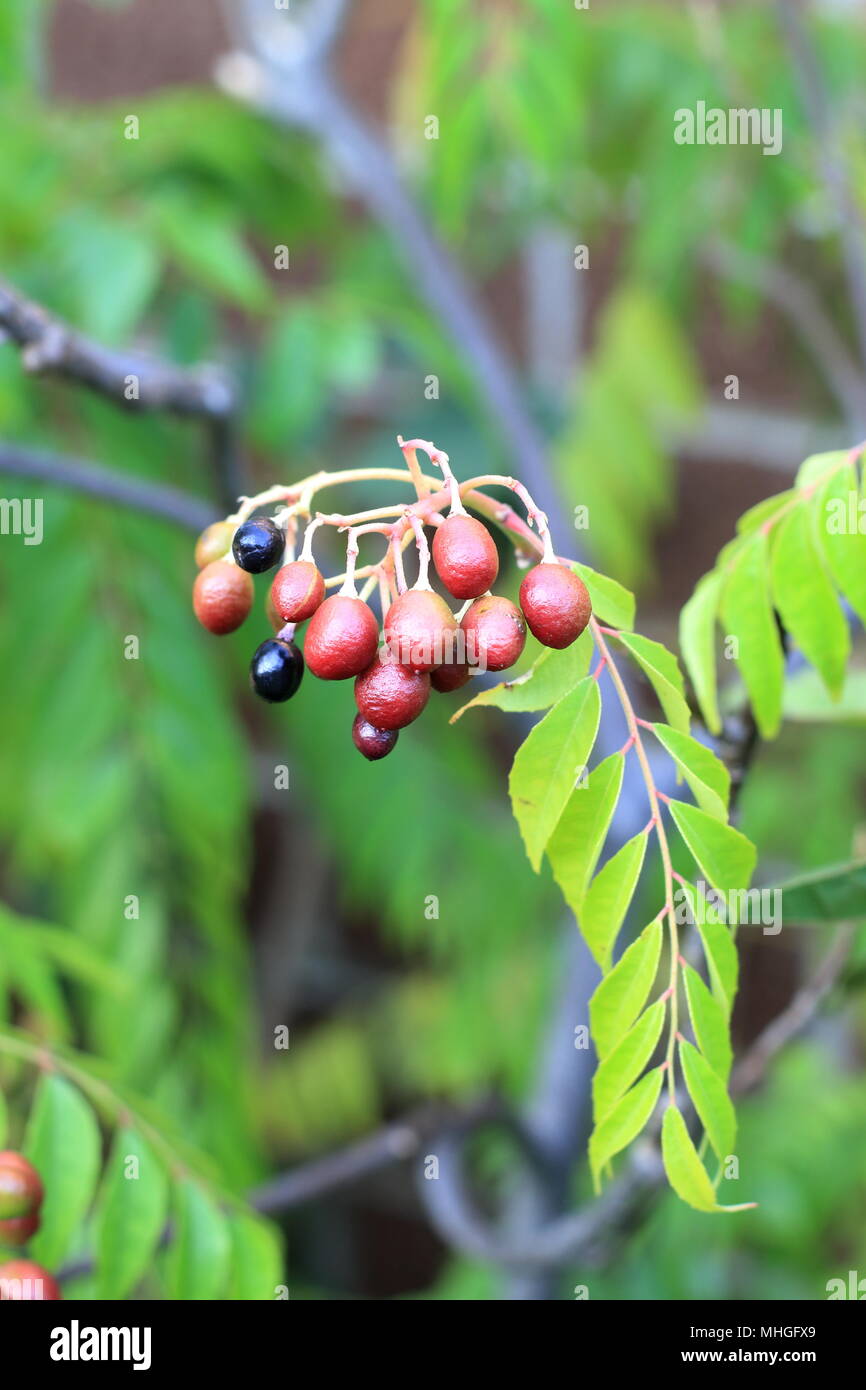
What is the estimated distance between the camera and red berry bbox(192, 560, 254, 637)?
34cm

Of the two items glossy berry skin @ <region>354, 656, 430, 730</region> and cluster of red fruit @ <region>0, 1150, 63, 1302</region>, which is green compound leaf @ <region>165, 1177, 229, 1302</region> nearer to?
cluster of red fruit @ <region>0, 1150, 63, 1302</region>

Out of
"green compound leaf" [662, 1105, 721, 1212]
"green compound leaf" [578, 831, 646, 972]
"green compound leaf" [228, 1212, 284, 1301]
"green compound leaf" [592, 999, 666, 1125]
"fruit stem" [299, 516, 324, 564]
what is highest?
"fruit stem" [299, 516, 324, 564]

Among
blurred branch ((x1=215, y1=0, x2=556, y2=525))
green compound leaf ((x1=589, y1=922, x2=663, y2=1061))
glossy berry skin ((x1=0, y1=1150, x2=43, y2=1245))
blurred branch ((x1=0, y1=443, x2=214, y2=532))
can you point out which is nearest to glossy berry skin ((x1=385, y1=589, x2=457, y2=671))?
green compound leaf ((x1=589, y1=922, x2=663, y2=1061))

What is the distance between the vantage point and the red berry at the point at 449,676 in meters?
0.31

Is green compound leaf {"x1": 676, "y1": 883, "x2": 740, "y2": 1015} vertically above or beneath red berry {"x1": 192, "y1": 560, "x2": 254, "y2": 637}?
beneath

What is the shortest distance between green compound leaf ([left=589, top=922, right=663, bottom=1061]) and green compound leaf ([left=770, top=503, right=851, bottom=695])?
103 mm

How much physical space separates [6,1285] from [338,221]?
1.08 meters

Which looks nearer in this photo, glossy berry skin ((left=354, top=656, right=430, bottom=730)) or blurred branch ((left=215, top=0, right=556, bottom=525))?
glossy berry skin ((left=354, top=656, right=430, bottom=730))

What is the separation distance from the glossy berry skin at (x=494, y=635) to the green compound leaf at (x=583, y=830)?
5 centimetres

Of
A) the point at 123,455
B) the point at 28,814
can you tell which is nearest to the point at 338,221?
the point at 123,455

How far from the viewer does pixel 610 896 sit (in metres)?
0.33

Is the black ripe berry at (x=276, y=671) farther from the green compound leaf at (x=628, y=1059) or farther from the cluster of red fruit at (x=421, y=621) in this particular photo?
the green compound leaf at (x=628, y=1059)

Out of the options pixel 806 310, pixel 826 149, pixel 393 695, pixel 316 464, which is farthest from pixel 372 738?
pixel 316 464

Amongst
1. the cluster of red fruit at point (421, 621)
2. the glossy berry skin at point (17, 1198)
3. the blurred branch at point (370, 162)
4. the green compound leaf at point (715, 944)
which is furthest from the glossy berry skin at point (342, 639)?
the blurred branch at point (370, 162)
